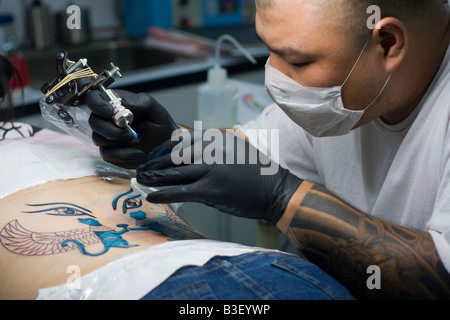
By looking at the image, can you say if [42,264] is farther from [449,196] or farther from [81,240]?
[449,196]

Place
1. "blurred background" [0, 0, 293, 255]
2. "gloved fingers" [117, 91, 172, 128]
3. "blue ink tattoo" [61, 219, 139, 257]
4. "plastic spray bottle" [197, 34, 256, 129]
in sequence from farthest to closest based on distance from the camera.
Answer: "blurred background" [0, 0, 293, 255]
"plastic spray bottle" [197, 34, 256, 129]
"gloved fingers" [117, 91, 172, 128]
"blue ink tattoo" [61, 219, 139, 257]

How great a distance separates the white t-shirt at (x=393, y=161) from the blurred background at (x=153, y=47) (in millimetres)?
482

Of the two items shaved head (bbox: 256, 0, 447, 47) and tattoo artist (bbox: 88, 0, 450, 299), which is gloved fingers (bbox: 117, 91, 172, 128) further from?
shaved head (bbox: 256, 0, 447, 47)

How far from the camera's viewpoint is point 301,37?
3.10 ft

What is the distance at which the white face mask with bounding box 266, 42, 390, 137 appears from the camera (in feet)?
3.32

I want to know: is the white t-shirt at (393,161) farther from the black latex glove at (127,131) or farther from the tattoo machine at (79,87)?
the tattoo machine at (79,87)

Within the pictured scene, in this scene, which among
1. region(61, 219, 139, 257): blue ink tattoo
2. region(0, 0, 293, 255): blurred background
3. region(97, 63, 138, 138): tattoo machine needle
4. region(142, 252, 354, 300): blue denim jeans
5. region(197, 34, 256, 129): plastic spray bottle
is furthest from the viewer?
region(0, 0, 293, 255): blurred background

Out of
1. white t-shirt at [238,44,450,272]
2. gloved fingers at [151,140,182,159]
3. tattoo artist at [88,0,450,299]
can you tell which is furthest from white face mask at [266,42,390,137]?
gloved fingers at [151,140,182,159]

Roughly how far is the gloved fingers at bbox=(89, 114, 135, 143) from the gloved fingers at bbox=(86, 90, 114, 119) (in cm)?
1

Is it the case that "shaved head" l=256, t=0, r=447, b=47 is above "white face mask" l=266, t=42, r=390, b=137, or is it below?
above

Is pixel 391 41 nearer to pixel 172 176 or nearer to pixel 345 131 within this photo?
pixel 345 131
